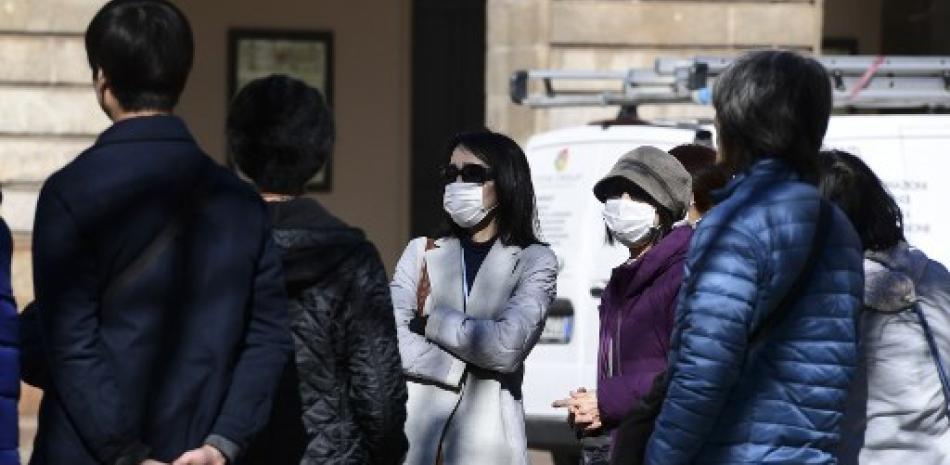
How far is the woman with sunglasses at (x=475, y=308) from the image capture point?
6.74 m

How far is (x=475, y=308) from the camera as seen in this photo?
22.6 feet

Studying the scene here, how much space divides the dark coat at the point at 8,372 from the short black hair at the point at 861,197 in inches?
82.9

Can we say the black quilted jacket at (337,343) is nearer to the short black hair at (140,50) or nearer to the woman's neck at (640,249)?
the short black hair at (140,50)

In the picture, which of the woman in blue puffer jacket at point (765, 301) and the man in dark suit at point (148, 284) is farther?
the woman in blue puffer jacket at point (765, 301)

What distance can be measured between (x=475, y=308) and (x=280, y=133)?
58.5 inches

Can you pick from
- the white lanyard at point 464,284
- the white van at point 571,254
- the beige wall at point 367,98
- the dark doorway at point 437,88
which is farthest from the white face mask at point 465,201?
the dark doorway at point 437,88

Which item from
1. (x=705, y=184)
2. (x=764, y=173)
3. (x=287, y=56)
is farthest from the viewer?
(x=287, y=56)

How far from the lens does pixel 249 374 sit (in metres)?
4.97

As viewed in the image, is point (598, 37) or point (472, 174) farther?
A: point (598, 37)

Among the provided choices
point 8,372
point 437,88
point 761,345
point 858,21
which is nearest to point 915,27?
point 858,21

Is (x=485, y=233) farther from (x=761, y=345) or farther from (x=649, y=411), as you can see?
(x=761, y=345)

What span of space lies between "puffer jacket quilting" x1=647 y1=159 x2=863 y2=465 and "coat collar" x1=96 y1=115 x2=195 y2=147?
43.5 inches

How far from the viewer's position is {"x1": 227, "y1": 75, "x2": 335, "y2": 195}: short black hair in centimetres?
555

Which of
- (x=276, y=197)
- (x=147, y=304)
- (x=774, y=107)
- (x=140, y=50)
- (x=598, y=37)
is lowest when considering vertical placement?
(x=598, y=37)
